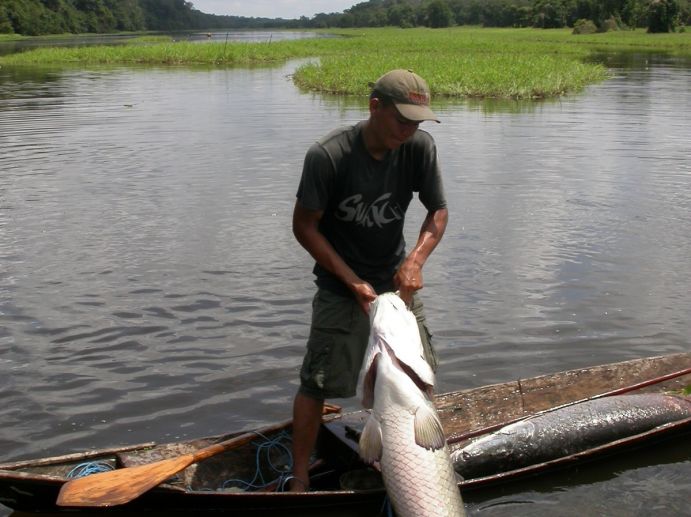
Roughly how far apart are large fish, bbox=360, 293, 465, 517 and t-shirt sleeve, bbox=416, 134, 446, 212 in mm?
1003

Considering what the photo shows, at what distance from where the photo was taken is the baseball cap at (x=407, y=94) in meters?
4.82

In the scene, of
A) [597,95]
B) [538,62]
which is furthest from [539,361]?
[538,62]

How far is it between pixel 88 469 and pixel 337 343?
1693 mm

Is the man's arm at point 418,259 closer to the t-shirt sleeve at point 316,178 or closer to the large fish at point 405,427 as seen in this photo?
the large fish at point 405,427

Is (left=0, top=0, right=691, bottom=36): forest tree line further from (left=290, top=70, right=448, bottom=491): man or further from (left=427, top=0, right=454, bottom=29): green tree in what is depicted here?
(left=290, top=70, right=448, bottom=491): man

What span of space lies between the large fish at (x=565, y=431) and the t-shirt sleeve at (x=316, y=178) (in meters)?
1.91

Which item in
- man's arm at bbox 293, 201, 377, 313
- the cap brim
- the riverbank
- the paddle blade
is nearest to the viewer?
the cap brim

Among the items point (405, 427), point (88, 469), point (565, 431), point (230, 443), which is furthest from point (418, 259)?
point (88, 469)

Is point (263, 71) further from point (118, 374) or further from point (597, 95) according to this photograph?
point (118, 374)

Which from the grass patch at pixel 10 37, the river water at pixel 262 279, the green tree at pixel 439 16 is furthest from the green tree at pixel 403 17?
the river water at pixel 262 279

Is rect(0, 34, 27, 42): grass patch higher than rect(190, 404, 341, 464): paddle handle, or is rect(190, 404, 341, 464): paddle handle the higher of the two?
rect(0, 34, 27, 42): grass patch

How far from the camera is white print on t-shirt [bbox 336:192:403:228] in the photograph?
515 cm

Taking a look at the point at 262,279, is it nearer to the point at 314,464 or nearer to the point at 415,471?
the point at 314,464

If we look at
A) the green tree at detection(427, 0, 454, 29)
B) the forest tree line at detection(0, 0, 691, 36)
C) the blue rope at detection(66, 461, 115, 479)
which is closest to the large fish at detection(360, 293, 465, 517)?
the blue rope at detection(66, 461, 115, 479)
